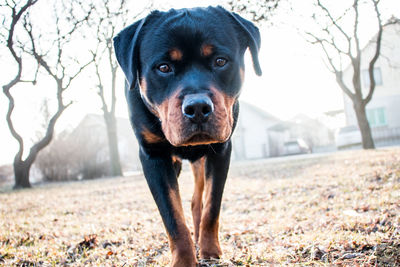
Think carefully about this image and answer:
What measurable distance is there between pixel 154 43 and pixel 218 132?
0.83 meters

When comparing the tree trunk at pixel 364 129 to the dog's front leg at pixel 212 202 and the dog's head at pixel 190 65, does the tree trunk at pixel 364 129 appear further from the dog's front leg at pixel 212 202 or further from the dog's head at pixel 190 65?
the dog's front leg at pixel 212 202

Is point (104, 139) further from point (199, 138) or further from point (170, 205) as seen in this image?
point (199, 138)

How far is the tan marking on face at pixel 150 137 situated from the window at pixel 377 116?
94.8 ft

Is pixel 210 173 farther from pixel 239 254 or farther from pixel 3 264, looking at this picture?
pixel 3 264

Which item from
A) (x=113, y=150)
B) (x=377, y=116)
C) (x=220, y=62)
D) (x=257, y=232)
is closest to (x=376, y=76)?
(x=377, y=116)

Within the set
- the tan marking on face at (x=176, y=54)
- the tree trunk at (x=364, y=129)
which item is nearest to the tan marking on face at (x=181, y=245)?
the tan marking on face at (x=176, y=54)

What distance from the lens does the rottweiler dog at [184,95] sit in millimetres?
2018

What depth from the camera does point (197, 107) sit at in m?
1.87

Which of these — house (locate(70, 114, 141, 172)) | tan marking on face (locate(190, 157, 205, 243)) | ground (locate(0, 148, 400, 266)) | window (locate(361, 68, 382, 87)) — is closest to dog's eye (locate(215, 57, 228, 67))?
tan marking on face (locate(190, 157, 205, 243))

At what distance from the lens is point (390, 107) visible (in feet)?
89.1

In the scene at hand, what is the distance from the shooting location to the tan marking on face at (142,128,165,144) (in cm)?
240

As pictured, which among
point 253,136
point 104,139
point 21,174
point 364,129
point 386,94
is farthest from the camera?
point 253,136

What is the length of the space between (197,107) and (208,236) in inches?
40.5

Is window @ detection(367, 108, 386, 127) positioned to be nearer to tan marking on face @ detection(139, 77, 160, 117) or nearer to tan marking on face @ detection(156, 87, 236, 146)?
tan marking on face @ detection(139, 77, 160, 117)
